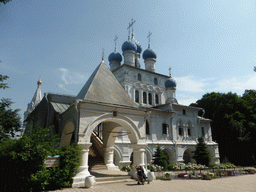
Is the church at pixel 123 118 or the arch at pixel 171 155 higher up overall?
the church at pixel 123 118

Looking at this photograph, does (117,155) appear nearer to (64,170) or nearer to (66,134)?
(66,134)

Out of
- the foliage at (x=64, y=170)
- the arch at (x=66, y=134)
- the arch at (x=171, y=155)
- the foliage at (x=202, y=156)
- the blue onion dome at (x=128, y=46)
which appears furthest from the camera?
the blue onion dome at (x=128, y=46)

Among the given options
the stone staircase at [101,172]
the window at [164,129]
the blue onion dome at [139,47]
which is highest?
the blue onion dome at [139,47]

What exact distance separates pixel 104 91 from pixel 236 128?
828 inches

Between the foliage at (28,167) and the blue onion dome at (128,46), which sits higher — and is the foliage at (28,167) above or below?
below

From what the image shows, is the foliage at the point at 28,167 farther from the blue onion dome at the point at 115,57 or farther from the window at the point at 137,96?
the blue onion dome at the point at 115,57

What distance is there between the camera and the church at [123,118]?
922cm

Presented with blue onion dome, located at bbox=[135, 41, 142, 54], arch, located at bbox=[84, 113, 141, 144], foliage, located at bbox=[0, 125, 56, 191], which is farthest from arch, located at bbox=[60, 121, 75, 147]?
blue onion dome, located at bbox=[135, 41, 142, 54]

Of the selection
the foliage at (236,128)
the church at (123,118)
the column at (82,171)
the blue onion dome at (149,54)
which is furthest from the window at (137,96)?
the column at (82,171)

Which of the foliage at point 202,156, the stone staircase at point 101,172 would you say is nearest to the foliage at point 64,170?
the stone staircase at point 101,172

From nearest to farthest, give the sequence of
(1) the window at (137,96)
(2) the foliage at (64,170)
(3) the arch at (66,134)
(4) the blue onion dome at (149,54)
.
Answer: (2) the foliage at (64,170)
(3) the arch at (66,134)
(1) the window at (137,96)
(4) the blue onion dome at (149,54)

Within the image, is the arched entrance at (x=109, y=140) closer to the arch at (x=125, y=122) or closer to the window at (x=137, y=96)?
the arch at (x=125, y=122)

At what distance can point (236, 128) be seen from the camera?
2461 centimetres

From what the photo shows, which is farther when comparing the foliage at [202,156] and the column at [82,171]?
the foliage at [202,156]
